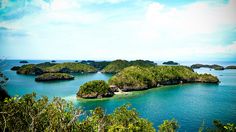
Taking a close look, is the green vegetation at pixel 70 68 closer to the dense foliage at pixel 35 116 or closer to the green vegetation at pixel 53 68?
the green vegetation at pixel 53 68

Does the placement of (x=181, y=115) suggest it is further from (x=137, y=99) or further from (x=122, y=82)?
(x=122, y=82)

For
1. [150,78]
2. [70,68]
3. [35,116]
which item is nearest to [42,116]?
[35,116]

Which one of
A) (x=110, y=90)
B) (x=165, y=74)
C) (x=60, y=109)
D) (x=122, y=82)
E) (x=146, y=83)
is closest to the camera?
(x=60, y=109)

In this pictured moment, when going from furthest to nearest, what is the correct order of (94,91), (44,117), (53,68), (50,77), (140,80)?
(53,68) < (50,77) < (140,80) < (94,91) < (44,117)

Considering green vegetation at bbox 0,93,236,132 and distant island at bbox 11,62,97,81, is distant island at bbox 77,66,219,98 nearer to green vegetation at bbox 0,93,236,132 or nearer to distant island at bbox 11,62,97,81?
distant island at bbox 11,62,97,81

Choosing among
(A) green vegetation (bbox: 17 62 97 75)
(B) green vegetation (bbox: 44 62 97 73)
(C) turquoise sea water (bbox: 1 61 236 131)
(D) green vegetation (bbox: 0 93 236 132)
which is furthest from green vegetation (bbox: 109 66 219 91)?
(B) green vegetation (bbox: 44 62 97 73)

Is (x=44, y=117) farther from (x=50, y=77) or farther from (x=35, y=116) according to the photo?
(x=50, y=77)

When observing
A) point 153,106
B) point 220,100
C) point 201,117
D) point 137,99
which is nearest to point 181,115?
point 201,117

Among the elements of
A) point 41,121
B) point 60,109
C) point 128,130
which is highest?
point 60,109
